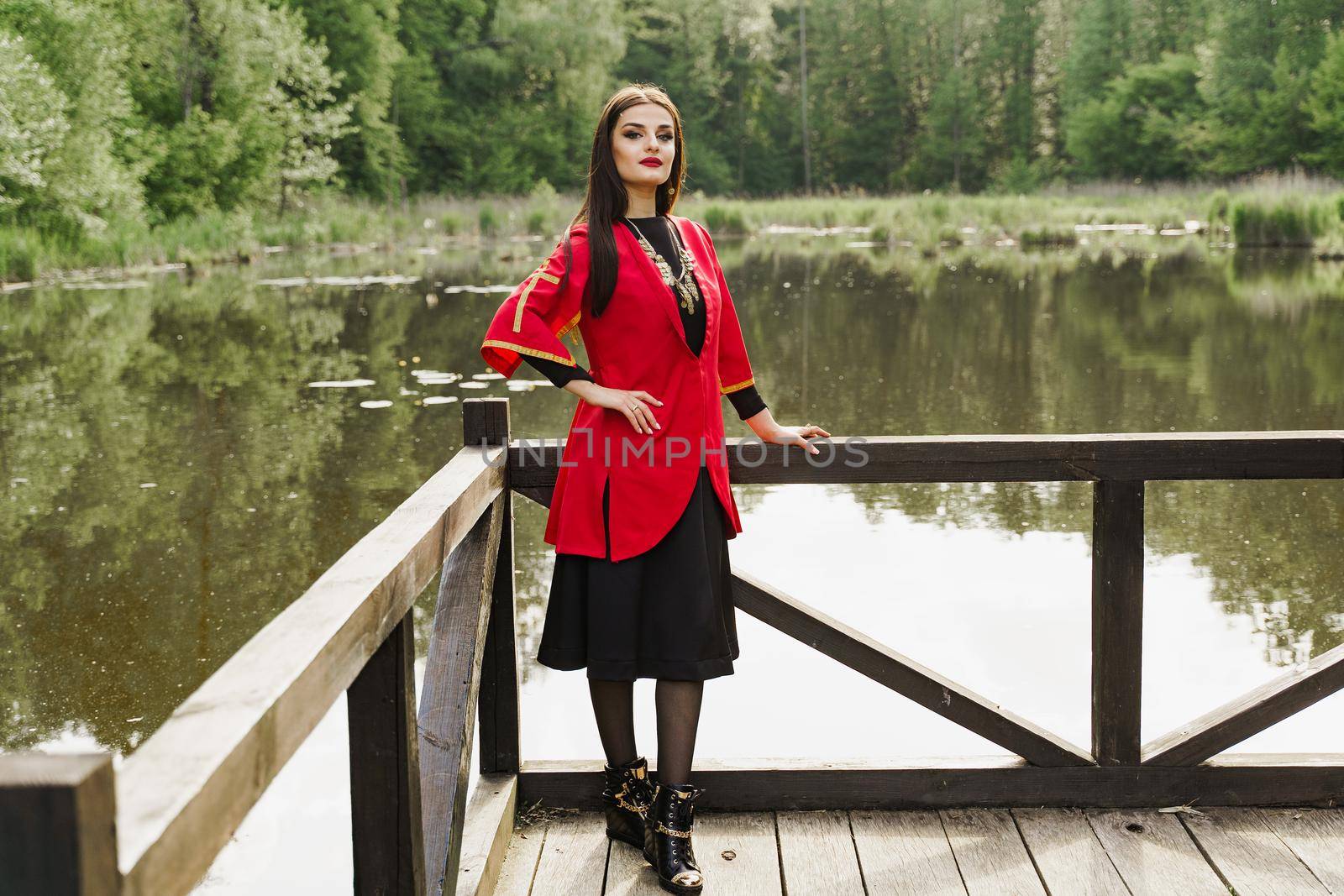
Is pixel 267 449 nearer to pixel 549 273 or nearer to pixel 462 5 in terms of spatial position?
pixel 549 273

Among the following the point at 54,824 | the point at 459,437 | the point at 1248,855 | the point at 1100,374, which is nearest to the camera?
the point at 54,824

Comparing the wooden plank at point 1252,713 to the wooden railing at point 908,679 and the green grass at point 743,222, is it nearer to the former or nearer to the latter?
the wooden railing at point 908,679

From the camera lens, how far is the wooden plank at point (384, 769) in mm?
1546

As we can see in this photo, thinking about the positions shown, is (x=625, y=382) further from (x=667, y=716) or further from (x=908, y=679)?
(x=908, y=679)

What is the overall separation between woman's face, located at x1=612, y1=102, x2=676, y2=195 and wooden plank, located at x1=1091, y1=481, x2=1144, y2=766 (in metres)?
0.96

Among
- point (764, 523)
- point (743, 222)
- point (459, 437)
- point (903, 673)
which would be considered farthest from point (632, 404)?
point (743, 222)

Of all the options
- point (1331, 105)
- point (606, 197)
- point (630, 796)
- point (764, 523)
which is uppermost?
point (1331, 105)

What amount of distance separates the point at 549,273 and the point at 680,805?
90 centimetres

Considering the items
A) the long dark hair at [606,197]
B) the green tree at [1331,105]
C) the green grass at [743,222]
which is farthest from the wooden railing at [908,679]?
the green tree at [1331,105]

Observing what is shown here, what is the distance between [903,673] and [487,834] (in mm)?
799

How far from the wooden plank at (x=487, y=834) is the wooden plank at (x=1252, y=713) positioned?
3.80 ft

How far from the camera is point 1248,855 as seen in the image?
7.67 ft

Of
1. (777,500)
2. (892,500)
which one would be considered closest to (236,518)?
(777,500)

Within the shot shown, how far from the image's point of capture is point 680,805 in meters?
2.29
